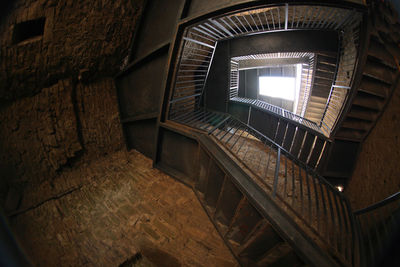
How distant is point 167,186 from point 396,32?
6.24 metres

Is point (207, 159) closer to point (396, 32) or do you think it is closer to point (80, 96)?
point (80, 96)

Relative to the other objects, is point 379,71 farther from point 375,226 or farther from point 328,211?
point 375,226

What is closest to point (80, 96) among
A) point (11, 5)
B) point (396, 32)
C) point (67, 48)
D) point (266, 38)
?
point (67, 48)

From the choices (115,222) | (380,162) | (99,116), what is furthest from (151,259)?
(380,162)

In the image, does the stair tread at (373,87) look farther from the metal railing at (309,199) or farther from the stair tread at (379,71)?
the metal railing at (309,199)

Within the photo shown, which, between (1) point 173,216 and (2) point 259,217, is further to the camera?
(1) point 173,216

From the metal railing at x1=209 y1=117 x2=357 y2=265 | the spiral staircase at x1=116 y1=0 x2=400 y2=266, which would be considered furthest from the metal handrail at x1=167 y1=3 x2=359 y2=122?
the metal railing at x1=209 y1=117 x2=357 y2=265

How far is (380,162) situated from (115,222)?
21.5 feet

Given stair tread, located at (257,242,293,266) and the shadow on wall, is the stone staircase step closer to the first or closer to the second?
stair tread, located at (257,242,293,266)

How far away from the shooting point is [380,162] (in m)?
4.01

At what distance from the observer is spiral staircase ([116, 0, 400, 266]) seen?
8.09ft

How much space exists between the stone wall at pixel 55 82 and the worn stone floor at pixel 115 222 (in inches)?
24.8

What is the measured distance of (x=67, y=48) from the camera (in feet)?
12.4

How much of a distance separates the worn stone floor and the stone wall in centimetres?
63
